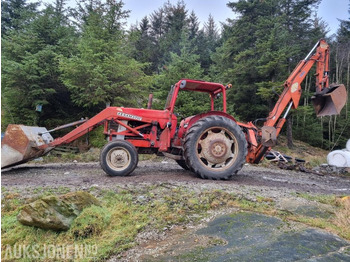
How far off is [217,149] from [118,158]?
215 centimetres

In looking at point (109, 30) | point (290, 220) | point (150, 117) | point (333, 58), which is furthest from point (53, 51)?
point (333, 58)

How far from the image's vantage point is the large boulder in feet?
9.11

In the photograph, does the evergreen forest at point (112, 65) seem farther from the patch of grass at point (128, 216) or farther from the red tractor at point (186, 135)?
the patch of grass at point (128, 216)

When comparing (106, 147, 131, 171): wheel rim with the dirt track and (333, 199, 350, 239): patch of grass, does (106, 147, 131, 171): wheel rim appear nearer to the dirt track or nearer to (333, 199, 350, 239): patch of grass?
the dirt track

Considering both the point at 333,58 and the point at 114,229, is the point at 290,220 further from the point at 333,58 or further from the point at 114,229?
the point at 333,58

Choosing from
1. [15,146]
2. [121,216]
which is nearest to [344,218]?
[121,216]

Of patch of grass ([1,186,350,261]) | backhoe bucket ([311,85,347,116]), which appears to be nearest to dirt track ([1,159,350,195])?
patch of grass ([1,186,350,261])

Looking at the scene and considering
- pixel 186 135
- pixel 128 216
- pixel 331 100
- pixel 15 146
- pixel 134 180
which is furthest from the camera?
pixel 331 100

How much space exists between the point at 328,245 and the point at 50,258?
8.69ft

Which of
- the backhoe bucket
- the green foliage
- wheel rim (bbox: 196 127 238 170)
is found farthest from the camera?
the backhoe bucket

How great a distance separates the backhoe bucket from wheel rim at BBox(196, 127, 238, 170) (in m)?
3.11

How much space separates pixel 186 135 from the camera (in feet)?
17.9

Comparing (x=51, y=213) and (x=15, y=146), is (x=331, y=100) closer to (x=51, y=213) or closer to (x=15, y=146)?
(x=51, y=213)

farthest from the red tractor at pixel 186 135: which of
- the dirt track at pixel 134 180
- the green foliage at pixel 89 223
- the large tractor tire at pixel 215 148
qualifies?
the green foliage at pixel 89 223
